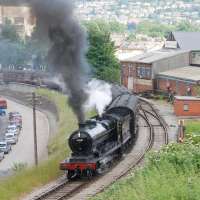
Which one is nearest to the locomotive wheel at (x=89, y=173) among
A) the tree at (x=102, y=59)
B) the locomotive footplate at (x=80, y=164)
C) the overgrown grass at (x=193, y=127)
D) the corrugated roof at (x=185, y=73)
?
the locomotive footplate at (x=80, y=164)

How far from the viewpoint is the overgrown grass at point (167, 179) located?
1748cm

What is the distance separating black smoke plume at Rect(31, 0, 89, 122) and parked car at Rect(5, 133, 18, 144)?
31.8m

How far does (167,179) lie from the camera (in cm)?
1892

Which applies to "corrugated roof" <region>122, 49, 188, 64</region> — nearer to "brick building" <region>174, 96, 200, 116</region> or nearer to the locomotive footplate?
"brick building" <region>174, 96, 200, 116</region>

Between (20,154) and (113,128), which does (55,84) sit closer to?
(20,154)

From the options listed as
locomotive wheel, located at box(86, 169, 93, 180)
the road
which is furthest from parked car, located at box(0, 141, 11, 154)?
locomotive wheel, located at box(86, 169, 93, 180)

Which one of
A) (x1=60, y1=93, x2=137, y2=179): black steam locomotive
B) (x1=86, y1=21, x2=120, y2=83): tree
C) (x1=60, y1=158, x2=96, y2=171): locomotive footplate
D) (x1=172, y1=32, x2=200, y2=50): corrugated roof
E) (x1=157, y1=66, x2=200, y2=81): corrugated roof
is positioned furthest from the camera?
(x1=172, y1=32, x2=200, y2=50): corrugated roof

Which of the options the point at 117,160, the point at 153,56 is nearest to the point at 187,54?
the point at 153,56

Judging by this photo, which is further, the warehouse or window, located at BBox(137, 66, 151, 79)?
window, located at BBox(137, 66, 151, 79)

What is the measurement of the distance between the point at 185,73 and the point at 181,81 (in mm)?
2757

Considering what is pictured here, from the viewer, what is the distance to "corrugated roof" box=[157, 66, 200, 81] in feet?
199

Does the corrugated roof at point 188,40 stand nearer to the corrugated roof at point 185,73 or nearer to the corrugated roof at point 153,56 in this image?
the corrugated roof at point 153,56

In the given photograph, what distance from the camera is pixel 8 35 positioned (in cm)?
11306

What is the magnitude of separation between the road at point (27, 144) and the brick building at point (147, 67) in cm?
1108
